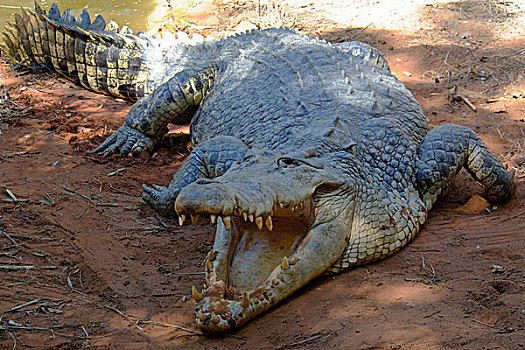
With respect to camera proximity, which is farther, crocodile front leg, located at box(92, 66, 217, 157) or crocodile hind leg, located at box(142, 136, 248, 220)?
crocodile front leg, located at box(92, 66, 217, 157)

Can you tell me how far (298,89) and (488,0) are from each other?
5038 millimetres

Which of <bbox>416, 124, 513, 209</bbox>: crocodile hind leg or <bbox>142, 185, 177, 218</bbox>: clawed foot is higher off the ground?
<bbox>416, 124, 513, 209</bbox>: crocodile hind leg

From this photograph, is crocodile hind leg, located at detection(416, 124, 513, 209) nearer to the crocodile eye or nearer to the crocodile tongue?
the crocodile tongue

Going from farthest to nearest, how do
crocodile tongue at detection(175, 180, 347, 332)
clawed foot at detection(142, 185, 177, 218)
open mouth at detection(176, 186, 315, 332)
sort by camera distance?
clawed foot at detection(142, 185, 177, 218) < open mouth at detection(176, 186, 315, 332) < crocodile tongue at detection(175, 180, 347, 332)

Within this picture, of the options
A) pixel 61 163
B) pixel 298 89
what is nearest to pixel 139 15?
pixel 61 163

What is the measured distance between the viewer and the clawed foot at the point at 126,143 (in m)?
5.06

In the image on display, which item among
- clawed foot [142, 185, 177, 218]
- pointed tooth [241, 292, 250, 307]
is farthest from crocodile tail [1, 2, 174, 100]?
pointed tooth [241, 292, 250, 307]

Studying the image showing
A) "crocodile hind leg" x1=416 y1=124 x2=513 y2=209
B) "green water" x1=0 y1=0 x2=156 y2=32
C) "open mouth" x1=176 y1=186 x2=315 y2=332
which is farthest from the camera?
"green water" x1=0 y1=0 x2=156 y2=32

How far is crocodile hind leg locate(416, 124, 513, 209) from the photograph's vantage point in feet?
12.1

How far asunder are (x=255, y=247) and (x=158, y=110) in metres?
2.59

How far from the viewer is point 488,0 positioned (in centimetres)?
774

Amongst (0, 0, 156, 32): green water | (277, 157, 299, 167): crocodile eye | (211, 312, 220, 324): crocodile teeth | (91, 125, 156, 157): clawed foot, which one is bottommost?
(91, 125, 156, 157): clawed foot

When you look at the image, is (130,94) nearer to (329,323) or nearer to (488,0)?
(329,323)

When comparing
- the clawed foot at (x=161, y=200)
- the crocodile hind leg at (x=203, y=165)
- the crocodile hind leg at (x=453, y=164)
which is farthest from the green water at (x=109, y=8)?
the crocodile hind leg at (x=453, y=164)
